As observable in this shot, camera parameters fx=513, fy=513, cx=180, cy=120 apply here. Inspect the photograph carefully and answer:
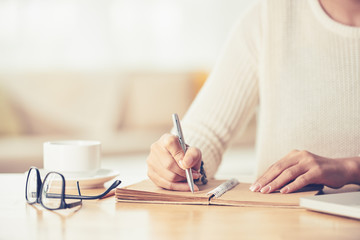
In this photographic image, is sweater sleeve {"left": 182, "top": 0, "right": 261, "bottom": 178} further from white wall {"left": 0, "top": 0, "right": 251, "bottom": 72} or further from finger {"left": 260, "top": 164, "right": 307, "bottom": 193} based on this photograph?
white wall {"left": 0, "top": 0, "right": 251, "bottom": 72}

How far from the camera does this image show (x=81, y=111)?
13.2ft

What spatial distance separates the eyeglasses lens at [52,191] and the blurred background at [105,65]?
2.53 m

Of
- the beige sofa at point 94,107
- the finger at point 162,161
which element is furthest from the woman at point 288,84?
the beige sofa at point 94,107

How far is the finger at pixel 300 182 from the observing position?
3.24ft

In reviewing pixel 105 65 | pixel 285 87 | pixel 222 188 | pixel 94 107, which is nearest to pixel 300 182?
pixel 222 188

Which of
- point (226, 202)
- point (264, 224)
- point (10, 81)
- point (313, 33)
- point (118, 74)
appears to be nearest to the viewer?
point (264, 224)

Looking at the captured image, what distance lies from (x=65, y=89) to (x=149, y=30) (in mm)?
937

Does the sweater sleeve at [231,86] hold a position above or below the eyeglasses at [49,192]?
above

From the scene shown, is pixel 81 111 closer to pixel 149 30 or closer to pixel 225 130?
pixel 149 30

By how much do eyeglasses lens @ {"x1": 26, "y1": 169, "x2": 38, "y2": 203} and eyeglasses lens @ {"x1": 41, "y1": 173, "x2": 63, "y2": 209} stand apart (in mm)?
26

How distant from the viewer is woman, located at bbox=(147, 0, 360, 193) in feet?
4.77

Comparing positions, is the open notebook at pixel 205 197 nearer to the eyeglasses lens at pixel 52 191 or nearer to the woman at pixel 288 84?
the eyeglasses lens at pixel 52 191

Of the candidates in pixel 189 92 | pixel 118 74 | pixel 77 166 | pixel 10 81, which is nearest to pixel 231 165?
pixel 189 92

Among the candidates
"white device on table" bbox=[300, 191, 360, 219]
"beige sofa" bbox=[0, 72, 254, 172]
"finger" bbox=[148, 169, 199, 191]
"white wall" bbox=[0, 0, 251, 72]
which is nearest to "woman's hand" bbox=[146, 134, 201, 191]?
"finger" bbox=[148, 169, 199, 191]
